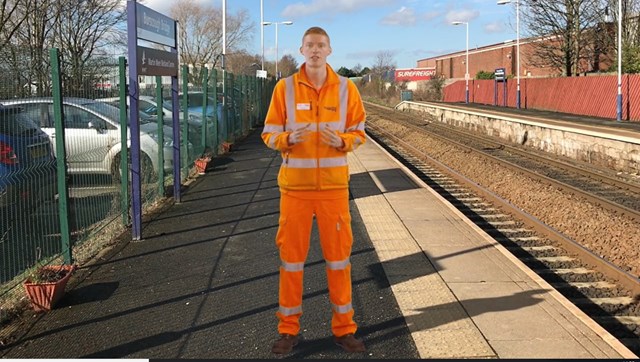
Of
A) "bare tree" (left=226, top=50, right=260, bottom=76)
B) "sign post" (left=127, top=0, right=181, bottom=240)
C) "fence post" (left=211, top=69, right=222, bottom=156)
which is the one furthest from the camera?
"bare tree" (left=226, top=50, right=260, bottom=76)

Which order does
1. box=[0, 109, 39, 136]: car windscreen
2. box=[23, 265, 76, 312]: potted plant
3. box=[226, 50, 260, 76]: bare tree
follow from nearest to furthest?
box=[23, 265, 76, 312]: potted plant → box=[0, 109, 39, 136]: car windscreen → box=[226, 50, 260, 76]: bare tree

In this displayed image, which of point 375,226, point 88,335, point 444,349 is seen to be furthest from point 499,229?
point 88,335

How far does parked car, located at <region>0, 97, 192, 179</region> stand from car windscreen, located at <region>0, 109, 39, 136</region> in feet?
0.25

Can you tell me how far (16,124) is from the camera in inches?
233

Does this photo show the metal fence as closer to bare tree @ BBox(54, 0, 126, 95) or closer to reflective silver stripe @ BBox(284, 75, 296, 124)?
reflective silver stripe @ BBox(284, 75, 296, 124)

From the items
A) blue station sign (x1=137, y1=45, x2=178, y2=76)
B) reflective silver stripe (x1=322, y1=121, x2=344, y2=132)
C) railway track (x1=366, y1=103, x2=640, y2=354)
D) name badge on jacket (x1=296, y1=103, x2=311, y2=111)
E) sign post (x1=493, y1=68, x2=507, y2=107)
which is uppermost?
sign post (x1=493, y1=68, x2=507, y2=107)

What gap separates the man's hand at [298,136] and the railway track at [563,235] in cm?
321

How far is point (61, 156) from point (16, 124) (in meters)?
0.57

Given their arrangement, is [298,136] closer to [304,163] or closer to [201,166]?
[304,163]

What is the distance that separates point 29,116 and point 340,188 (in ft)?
12.3

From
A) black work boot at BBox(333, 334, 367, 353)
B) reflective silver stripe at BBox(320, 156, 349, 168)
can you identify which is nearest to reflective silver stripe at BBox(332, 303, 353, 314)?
black work boot at BBox(333, 334, 367, 353)

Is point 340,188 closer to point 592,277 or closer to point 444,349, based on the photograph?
point 444,349

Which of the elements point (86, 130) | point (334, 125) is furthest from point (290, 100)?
point (86, 130)

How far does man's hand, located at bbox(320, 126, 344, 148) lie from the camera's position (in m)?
3.99
